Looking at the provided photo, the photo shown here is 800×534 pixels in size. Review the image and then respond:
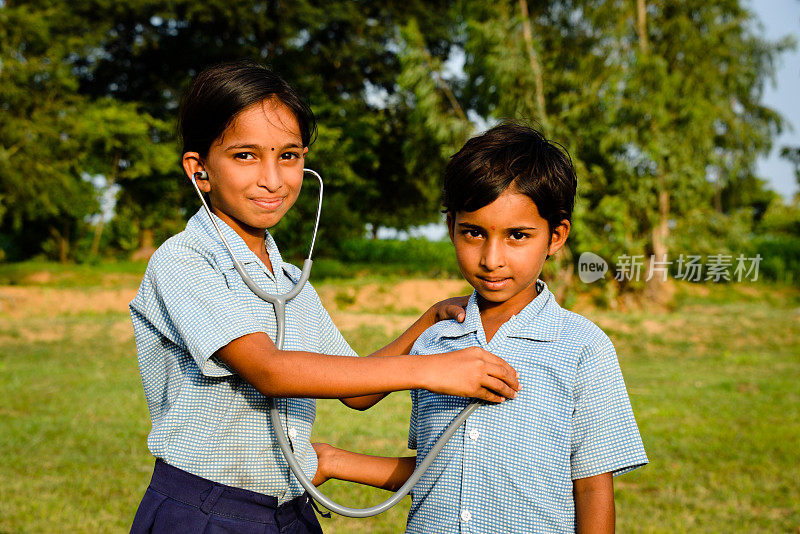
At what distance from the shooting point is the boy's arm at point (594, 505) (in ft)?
4.79

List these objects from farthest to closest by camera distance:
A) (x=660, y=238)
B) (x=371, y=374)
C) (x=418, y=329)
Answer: (x=660, y=238) → (x=418, y=329) → (x=371, y=374)

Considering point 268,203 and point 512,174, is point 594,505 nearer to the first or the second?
point 512,174

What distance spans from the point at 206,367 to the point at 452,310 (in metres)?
0.61

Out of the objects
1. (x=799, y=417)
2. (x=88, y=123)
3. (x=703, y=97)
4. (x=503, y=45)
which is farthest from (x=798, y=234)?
(x=88, y=123)

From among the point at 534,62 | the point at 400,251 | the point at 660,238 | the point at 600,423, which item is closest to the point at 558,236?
the point at 600,423

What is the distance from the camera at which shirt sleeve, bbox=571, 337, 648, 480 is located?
1482mm

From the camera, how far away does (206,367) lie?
146 centimetres

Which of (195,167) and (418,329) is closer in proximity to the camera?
(195,167)

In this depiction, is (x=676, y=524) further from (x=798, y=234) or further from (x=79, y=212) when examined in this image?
(x=798, y=234)

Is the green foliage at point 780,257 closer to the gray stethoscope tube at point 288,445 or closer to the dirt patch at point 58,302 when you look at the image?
the dirt patch at point 58,302

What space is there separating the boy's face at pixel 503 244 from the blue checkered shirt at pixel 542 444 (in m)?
0.13

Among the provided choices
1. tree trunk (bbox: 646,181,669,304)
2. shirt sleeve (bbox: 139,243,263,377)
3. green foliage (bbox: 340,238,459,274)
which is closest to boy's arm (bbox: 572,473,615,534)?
shirt sleeve (bbox: 139,243,263,377)

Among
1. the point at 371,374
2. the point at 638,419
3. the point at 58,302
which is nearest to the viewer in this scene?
the point at 371,374

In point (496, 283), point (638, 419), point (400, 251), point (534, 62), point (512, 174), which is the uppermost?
point (534, 62)
